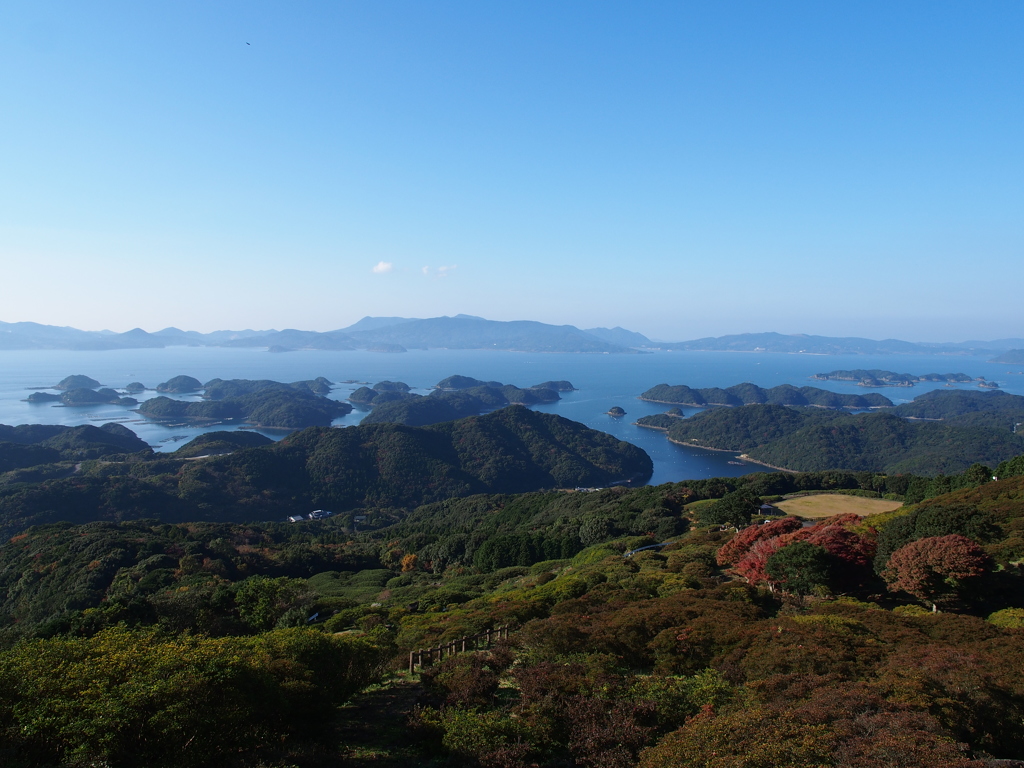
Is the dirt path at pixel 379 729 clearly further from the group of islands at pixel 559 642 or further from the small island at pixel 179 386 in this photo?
the small island at pixel 179 386

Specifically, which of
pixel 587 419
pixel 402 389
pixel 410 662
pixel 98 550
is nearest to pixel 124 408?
pixel 402 389

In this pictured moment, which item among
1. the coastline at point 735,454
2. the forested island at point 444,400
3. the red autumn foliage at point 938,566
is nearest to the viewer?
the red autumn foliage at point 938,566

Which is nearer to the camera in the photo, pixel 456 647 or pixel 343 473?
pixel 456 647

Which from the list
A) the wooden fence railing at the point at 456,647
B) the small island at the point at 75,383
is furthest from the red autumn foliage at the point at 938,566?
the small island at the point at 75,383

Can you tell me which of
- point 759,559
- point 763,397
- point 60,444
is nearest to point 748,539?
point 759,559

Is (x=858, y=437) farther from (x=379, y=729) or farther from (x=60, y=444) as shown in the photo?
(x=60, y=444)

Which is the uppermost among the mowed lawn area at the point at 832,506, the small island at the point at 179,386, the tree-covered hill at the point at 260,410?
the mowed lawn area at the point at 832,506

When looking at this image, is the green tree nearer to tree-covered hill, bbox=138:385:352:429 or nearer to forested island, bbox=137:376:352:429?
forested island, bbox=137:376:352:429
